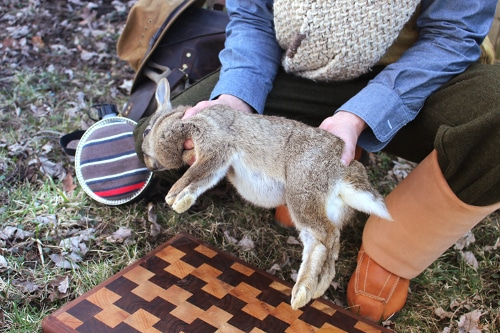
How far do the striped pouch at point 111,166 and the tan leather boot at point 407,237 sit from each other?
1465mm

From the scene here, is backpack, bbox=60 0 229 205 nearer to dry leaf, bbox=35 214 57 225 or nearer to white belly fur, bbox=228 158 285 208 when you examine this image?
dry leaf, bbox=35 214 57 225

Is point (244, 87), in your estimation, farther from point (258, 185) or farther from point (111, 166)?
point (111, 166)

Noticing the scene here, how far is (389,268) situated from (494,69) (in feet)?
3.91

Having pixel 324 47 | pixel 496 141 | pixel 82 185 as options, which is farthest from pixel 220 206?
pixel 496 141

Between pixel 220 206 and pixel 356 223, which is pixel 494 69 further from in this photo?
pixel 220 206

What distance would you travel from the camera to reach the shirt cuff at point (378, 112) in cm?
250

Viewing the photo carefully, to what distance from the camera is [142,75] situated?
3.61 meters

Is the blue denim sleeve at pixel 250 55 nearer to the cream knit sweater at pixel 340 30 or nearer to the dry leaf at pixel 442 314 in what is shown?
the cream knit sweater at pixel 340 30

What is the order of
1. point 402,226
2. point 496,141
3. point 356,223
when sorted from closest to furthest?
point 496,141, point 402,226, point 356,223

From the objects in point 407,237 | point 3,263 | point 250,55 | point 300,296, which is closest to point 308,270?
point 300,296

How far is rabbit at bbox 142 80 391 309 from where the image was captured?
2.05m

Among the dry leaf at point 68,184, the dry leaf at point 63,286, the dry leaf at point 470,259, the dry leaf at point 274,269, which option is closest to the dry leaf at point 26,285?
the dry leaf at point 63,286

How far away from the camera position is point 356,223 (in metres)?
3.31

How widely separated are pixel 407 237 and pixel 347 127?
0.64 meters
